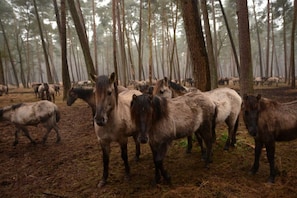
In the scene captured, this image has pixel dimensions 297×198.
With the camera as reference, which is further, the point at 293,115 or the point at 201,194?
the point at 293,115

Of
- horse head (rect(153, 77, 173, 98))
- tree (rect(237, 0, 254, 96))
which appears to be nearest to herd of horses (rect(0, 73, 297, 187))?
horse head (rect(153, 77, 173, 98))

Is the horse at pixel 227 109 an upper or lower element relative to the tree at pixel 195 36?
lower

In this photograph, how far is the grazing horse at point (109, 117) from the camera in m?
3.88

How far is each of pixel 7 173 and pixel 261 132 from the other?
20.2 ft

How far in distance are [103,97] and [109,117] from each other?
Result: 0.57 meters

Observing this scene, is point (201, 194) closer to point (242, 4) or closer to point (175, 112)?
point (175, 112)

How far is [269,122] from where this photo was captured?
13.5 ft

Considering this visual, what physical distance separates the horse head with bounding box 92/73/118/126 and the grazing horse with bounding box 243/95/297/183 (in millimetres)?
2609

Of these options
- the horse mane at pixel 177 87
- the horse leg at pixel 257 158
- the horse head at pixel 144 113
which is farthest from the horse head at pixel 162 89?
the horse leg at pixel 257 158

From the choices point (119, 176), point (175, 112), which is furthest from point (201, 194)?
point (119, 176)

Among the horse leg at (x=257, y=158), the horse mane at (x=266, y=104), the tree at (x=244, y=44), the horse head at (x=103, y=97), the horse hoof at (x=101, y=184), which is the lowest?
the horse hoof at (x=101, y=184)

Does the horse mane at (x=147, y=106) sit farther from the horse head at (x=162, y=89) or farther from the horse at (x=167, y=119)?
the horse head at (x=162, y=89)

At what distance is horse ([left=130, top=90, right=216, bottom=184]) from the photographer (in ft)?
12.4

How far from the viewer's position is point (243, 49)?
299 inches
